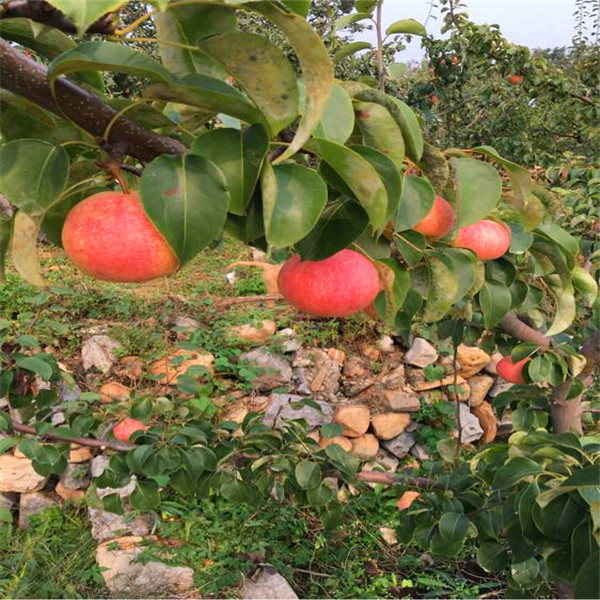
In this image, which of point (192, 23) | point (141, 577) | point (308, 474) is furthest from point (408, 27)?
point (141, 577)

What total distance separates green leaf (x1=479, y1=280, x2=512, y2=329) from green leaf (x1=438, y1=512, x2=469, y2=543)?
483mm

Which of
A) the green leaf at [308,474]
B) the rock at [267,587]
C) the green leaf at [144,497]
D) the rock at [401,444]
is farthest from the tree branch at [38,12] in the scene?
the rock at [401,444]

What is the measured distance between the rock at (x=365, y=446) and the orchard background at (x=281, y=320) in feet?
0.09

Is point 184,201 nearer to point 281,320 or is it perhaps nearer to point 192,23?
point 192,23

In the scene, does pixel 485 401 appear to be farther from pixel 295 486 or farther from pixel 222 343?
pixel 295 486

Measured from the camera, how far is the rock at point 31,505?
93.4 inches

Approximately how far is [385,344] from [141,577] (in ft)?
5.24

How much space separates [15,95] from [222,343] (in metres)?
2.45

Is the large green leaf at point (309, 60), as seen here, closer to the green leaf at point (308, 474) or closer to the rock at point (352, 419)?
the green leaf at point (308, 474)

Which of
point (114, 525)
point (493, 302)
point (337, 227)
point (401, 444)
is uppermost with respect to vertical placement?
point (337, 227)

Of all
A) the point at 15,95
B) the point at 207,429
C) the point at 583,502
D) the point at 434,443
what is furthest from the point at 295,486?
the point at 434,443

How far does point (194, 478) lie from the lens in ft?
3.99

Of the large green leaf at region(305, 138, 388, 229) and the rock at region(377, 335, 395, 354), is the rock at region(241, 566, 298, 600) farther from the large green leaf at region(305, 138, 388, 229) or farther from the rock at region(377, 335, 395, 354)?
the large green leaf at region(305, 138, 388, 229)

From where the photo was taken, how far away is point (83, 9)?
0.35 meters
